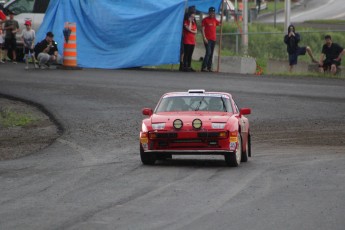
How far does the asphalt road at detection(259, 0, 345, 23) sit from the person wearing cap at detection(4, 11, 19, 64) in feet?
108

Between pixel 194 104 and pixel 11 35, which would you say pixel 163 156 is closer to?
pixel 194 104

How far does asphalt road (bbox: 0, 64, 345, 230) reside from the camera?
11617 millimetres

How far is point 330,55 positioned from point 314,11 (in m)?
43.9

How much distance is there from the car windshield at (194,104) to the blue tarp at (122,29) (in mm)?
18932

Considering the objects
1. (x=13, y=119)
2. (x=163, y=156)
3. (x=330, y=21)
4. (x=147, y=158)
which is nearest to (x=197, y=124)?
(x=147, y=158)

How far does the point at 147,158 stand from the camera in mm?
16859

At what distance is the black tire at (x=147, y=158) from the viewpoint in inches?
659

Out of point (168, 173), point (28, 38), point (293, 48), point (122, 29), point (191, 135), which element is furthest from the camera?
point (122, 29)

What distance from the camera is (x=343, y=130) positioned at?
23.4 meters

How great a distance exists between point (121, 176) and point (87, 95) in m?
13.8

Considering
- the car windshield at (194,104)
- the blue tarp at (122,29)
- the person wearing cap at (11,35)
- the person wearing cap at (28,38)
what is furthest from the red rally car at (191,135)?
the person wearing cap at (11,35)

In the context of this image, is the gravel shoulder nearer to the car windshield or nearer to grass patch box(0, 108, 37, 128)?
grass patch box(0, 108, 37, 128)

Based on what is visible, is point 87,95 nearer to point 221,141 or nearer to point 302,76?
point 302,76

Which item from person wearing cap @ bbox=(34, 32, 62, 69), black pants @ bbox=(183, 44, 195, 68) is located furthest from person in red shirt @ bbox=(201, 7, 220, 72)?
person wearing cap @ bbox=(34, 32, 62, 69)
